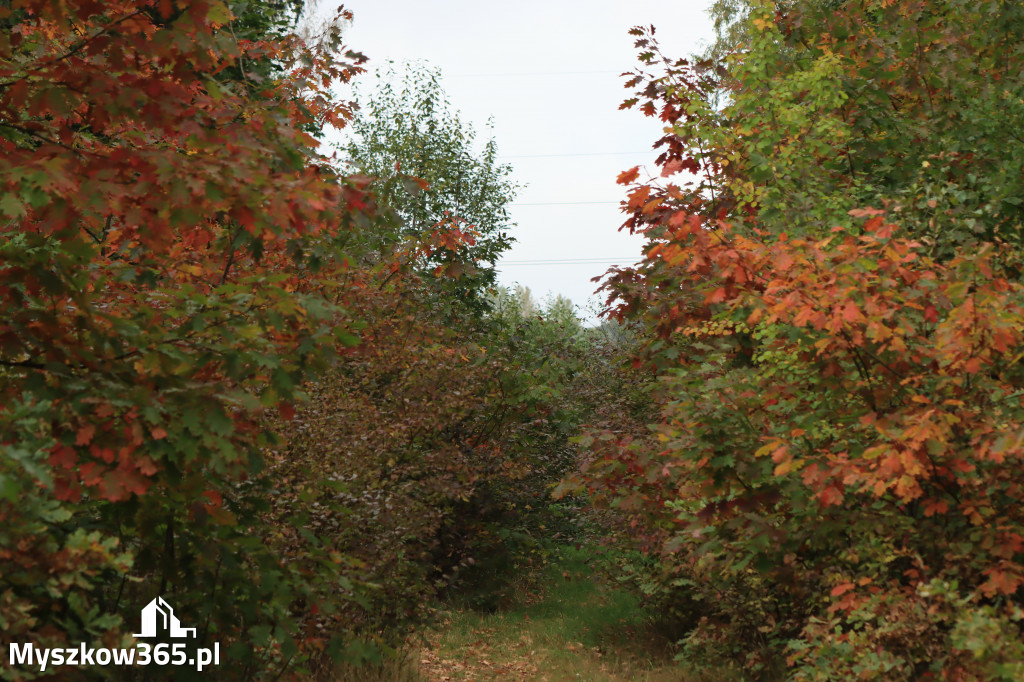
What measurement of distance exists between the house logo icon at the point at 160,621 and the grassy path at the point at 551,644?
3.70m

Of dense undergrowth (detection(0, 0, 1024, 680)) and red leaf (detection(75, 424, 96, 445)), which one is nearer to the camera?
red leaf (detection(75, 424, 96, 445))

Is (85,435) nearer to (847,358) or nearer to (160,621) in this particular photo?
(160,621)

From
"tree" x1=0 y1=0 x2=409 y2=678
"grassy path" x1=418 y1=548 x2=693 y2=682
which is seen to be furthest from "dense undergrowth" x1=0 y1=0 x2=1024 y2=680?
"grassy path" x1=418 y1=548 x2=693 y2=682

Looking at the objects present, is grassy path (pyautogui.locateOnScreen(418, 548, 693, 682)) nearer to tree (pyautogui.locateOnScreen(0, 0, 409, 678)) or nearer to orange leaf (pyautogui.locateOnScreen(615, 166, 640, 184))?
tree (pyautogui.locateOnScreen(0, 0, 409, 678))

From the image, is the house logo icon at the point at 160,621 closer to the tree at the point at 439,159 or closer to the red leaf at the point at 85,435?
the red leaf at the point at 85,435

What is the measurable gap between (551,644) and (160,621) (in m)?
6.84

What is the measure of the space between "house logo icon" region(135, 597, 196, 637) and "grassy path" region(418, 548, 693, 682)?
146 inches

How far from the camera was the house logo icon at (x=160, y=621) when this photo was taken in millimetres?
4820

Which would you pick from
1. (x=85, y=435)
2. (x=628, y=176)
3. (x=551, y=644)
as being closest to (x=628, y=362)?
(x=628, y=176)

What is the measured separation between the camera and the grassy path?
30.6 ft

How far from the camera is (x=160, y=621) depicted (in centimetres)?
493

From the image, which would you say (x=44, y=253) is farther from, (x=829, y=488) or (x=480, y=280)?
(x=480, y=280)

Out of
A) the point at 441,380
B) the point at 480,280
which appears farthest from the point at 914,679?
the point at 480,280

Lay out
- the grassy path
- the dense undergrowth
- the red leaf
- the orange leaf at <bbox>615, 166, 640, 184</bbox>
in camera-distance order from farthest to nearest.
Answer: the grassy path
the orange leaf at <bbox>615, 166, 640, 184</bbox>
the dense undergrowth
the red leaf
